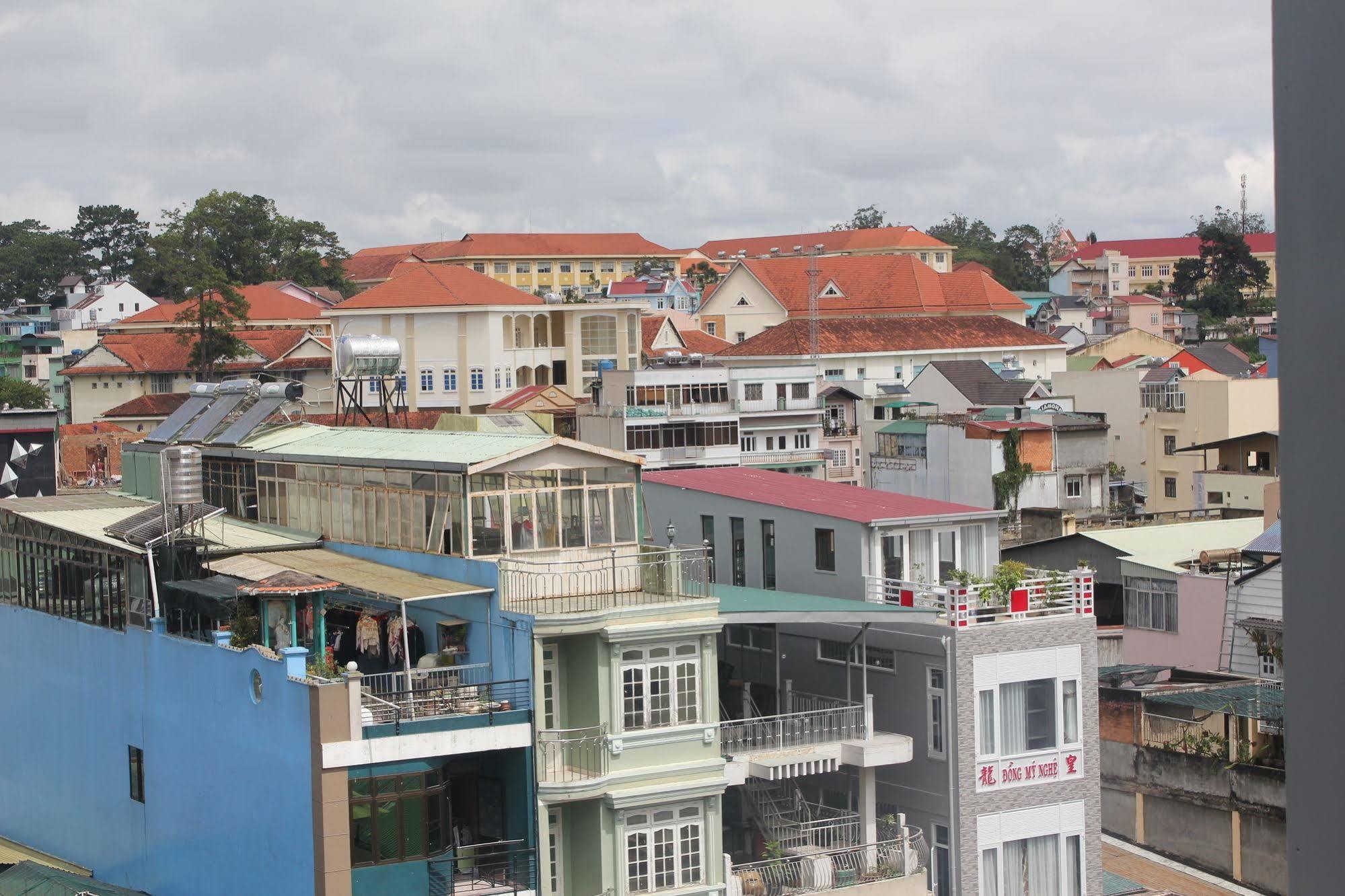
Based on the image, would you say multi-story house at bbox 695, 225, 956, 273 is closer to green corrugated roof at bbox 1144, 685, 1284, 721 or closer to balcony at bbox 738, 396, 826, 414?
balcony at bbox 738, 396, 826, 414

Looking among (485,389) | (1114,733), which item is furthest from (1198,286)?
(1114,733)

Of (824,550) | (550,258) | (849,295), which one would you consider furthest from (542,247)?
(824,550)

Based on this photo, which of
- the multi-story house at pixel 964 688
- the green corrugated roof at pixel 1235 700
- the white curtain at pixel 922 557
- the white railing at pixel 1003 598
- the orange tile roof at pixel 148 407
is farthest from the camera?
the orange tile roof at pixel 148 407

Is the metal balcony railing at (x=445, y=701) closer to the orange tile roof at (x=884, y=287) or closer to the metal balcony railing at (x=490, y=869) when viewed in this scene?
the metal balcony railing at (x=490, y=869)

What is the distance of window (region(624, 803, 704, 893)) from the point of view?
797 inches

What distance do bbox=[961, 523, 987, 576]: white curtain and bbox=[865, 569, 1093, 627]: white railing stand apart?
1.71 metres

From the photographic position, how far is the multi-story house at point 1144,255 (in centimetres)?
15550

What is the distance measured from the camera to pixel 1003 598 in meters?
22.9

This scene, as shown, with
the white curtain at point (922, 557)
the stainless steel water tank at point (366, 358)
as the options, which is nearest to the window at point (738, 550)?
the white curtain at point (922, 557)

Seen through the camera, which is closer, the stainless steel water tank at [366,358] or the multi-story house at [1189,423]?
the stainless steel water tank at [366,358]

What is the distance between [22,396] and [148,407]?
13057mm

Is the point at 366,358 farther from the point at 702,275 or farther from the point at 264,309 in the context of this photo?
the point at 702,275

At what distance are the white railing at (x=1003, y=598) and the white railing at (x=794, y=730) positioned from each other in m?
1.76

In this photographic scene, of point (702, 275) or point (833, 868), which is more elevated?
point (702, 275)
